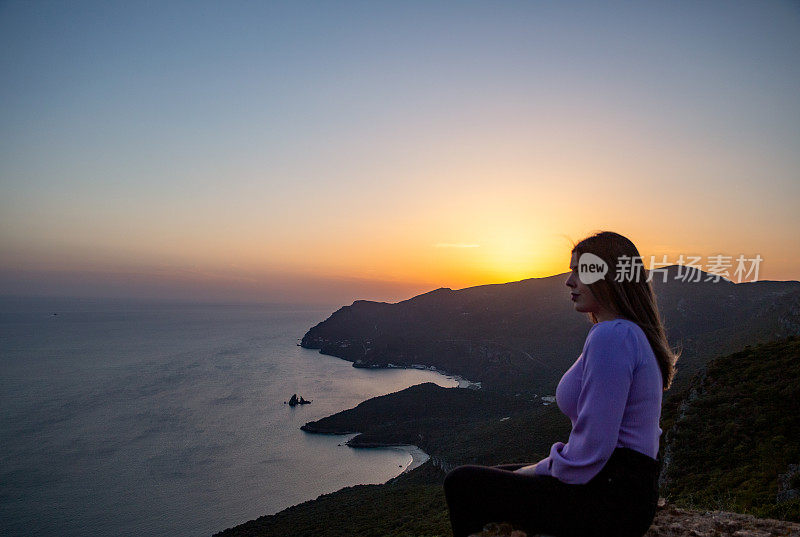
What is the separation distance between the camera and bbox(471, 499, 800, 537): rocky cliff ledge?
14.9 feet

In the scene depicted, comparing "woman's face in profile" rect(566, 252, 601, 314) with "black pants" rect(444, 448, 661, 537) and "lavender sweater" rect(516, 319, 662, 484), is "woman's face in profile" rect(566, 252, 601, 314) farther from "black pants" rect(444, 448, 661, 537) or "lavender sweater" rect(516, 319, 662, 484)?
"black pants" rect(444, 448, 661, 537)

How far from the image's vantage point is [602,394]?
2.28m

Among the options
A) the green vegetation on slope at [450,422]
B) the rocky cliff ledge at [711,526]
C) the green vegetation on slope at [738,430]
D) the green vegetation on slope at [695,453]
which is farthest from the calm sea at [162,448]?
the rocky cliff ledge at [711,526]

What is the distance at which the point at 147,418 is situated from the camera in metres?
94.4

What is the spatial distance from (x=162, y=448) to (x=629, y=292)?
330 ft

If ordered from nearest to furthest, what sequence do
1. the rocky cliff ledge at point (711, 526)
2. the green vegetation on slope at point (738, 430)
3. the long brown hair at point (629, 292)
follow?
the long brown hair at point (629, 292) < the rocky cliff ledge at point (711, 526) < the green vegetation on slope at point (738, 430)

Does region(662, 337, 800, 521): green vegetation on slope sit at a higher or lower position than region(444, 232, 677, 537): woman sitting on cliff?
lower

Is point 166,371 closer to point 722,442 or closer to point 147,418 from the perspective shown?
point 147,418

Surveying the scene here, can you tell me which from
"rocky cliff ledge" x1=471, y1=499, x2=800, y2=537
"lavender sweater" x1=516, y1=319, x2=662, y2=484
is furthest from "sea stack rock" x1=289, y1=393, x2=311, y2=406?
"lavender sweater" x1=516, y1=319, x2=662, y2=484

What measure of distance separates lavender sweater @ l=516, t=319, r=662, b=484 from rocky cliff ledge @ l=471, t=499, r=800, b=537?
10.3ft

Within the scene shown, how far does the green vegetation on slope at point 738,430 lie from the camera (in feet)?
38.0

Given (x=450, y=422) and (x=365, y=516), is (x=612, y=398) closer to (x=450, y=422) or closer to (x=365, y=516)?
(x=365, y=516)

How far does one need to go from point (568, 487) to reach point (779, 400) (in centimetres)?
Answer: 1997

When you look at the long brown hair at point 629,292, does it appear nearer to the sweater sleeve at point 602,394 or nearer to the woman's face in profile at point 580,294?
the woman's face in profile at point 580,294
